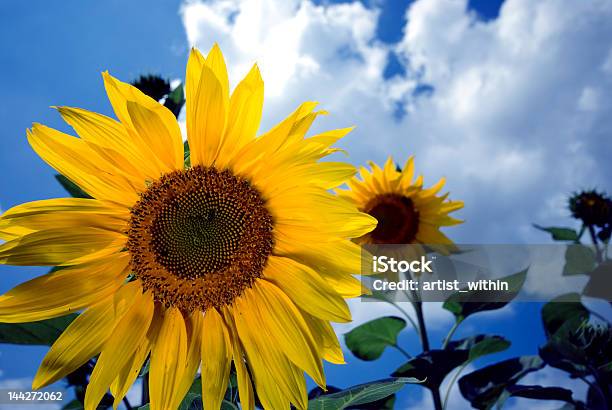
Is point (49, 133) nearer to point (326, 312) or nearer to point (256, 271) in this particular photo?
point (256, 271)

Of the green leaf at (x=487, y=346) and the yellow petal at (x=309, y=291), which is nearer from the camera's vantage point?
the yellow petal at (x=309, y=291)

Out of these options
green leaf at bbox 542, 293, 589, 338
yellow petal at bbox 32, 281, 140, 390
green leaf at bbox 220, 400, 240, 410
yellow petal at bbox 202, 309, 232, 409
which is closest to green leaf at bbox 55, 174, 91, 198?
yellow petal at bbox 32, 281, 140, 390

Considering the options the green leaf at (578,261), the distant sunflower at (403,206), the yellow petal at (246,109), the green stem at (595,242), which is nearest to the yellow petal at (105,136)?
the yellow petal at (246,109)

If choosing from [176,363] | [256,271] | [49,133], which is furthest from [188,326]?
[49,133]

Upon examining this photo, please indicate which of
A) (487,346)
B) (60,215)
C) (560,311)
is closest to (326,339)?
(60,215)

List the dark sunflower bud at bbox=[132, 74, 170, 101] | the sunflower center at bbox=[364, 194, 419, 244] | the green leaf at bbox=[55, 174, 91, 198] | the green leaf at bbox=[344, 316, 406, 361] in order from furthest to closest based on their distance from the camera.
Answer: the sunflower center at bbox=[364, 194, 419, 244], the green leaf at bbox=[344, 316, 406, 361], the dark sunflower bud at bbox=[132, 74, 170, 101], the green leaf at bbox=[55, 174, 91, 198]

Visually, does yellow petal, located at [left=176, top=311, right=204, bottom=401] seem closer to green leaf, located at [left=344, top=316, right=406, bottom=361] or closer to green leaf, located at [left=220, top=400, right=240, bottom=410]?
green leaf, located at [left=220, top=400, right=240, bottom=410]

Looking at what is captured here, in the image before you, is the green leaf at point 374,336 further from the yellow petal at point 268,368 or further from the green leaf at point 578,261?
the yellow petal at point 268,368
